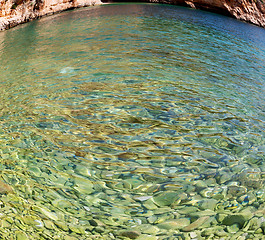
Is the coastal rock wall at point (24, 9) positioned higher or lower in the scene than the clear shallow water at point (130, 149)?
higher

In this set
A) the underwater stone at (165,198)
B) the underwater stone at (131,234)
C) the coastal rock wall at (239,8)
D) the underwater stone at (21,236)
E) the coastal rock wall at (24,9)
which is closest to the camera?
the underwater stone at (21,236)

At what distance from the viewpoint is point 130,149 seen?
4.07 m

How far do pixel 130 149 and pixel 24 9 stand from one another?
18382mm

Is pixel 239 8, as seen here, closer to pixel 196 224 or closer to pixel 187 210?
pixel 187 210

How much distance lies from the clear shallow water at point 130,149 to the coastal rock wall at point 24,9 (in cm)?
998

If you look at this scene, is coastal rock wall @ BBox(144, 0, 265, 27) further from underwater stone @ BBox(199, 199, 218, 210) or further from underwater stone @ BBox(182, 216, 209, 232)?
underwater stone @ BBox(182, 216, 209, 232)

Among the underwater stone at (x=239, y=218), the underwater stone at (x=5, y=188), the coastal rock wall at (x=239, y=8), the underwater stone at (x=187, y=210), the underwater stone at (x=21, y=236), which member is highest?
the coastal rock wall at (x=239, y=8)

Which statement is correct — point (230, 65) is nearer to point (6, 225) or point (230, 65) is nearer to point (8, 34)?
point (6, 225)

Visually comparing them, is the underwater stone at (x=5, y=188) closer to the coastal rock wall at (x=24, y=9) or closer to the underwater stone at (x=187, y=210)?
the underwater stone at (x=187, y=210)

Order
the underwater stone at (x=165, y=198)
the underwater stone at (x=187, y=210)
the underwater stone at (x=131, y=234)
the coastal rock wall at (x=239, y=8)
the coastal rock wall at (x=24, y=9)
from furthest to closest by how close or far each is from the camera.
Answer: the coastal rock wall at (x=239, y=8), the coastal rock wall at (x=24, y=9), the underwater stone at (x=165, y=198), the underwater stone at (x=187, y=210), the underwater stone at (x=131, y=234)

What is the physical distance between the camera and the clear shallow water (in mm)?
2846

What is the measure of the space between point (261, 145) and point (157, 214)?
2.59 metres

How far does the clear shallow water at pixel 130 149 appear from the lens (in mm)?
2846

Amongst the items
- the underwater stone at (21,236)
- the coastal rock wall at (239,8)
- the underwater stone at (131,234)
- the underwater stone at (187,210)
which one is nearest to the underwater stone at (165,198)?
the underwater stone at (187,210)
